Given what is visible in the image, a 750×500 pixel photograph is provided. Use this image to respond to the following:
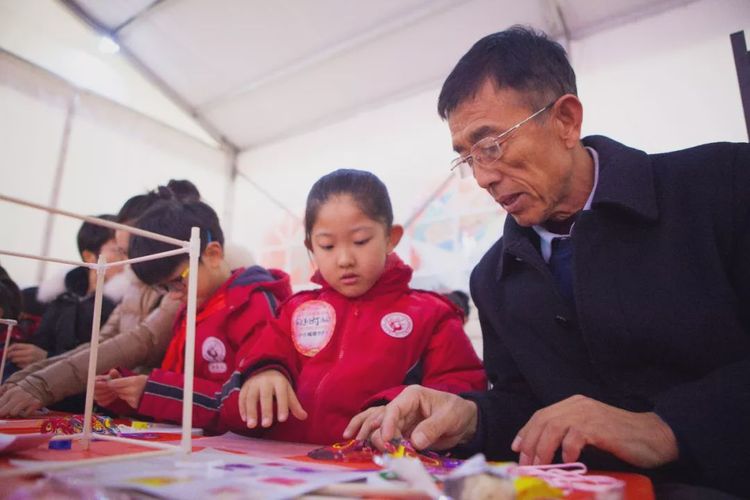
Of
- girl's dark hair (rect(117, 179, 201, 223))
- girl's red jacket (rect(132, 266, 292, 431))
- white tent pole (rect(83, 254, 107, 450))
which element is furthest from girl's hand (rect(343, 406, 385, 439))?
girl's dark hair (rect(117, 179, 201, 223))

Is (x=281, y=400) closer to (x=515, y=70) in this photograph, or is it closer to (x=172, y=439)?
(x=172, y=439)

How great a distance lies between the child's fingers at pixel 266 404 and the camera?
814mm

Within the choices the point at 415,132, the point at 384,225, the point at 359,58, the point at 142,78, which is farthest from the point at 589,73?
the point at 142,78

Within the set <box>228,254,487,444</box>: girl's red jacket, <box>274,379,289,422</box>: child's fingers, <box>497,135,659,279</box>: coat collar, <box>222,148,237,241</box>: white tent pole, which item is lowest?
<box>274,379,289,422</box>: child's fingers

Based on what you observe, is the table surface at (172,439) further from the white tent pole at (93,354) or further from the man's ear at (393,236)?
the man's ear at (393,236)

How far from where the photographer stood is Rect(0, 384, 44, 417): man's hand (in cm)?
122

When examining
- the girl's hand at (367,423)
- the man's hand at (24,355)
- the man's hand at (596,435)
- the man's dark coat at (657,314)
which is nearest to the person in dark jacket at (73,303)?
the man's hand at (24,355)

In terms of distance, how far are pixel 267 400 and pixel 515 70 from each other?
0.75 m

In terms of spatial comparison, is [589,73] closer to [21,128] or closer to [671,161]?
[671,161]

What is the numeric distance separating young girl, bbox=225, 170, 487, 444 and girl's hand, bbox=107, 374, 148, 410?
0.24 metres

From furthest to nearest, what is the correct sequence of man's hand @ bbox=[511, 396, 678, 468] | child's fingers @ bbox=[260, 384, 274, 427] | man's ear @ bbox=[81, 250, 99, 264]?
man's ear @ bbox=[81, 250, 99, 264], child's fingers @ bbox=[260, 384, 274, 427], man's hand @ bbox=[511, 396, 678, 468]

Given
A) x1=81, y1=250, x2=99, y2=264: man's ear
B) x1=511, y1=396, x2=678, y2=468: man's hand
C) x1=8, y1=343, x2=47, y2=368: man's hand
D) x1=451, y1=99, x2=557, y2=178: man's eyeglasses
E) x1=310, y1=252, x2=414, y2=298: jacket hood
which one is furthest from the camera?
x1=81, y1=250, x2=99, y2=264: man's ear

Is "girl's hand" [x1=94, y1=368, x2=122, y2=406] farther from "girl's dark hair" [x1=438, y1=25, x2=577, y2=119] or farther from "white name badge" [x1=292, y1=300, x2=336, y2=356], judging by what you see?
"girl's dark hair" [x1=438, y1=25, x2=577, y2=119]

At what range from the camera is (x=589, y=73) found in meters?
2.16
